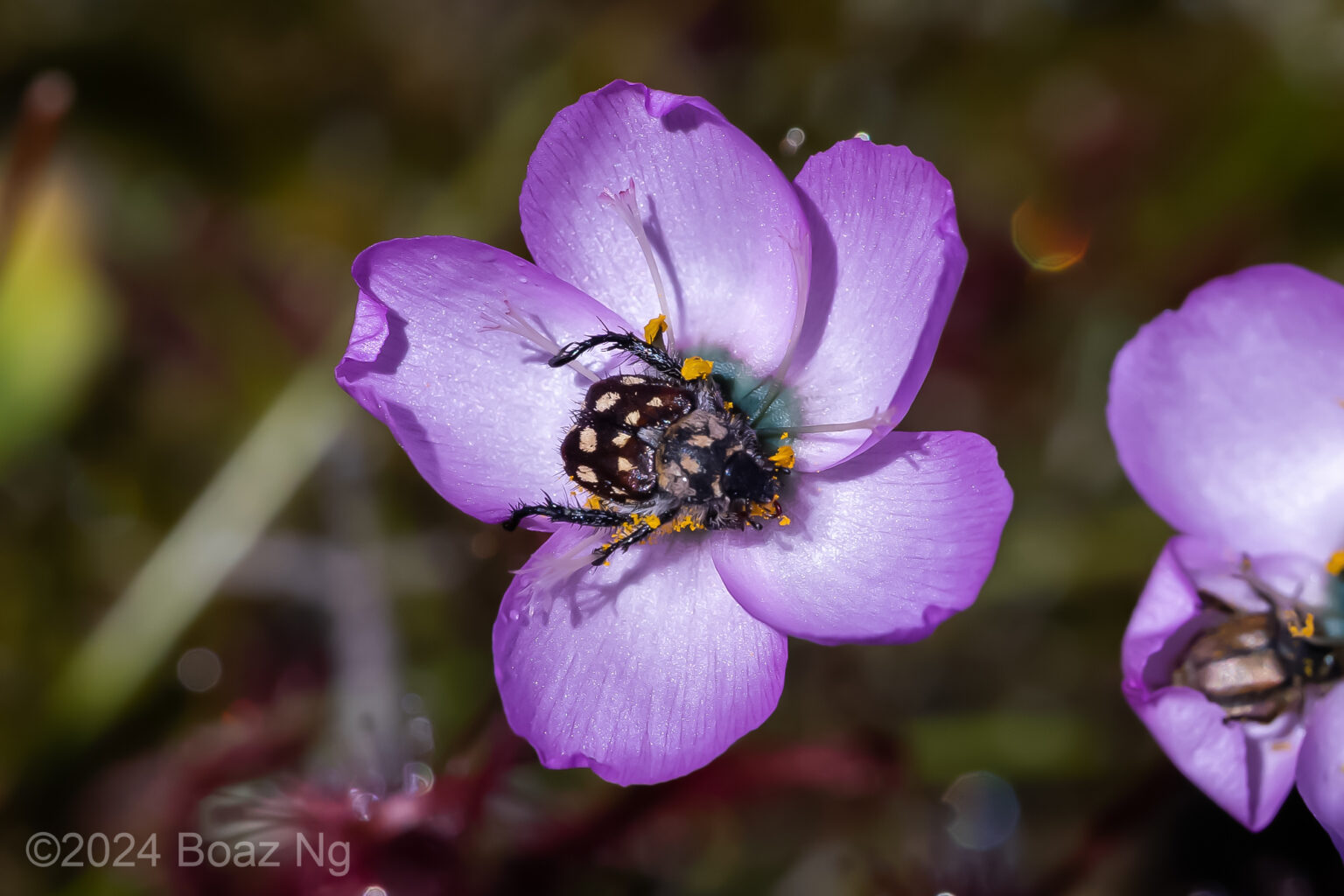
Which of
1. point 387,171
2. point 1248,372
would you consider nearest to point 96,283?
point 387,171

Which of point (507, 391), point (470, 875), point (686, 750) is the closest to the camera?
point (686, 750)

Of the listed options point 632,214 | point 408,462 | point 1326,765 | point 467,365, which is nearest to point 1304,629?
point 1326,765

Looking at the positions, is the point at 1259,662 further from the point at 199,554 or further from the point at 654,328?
the point at 199,554

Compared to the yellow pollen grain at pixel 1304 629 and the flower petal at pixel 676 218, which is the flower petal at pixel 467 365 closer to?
the flower petal at pixel 676 218

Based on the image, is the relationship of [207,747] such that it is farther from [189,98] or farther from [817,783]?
[189,98]

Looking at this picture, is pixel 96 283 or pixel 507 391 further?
pixel 96 283

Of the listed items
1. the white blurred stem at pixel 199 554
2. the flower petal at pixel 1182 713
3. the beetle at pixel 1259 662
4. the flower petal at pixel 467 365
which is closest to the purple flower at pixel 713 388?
the flower petal at pixel 467 365

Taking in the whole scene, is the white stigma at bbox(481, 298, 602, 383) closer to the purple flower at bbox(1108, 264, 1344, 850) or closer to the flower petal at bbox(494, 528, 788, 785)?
the flower petal at bbox(494, 528, 788, 785)
